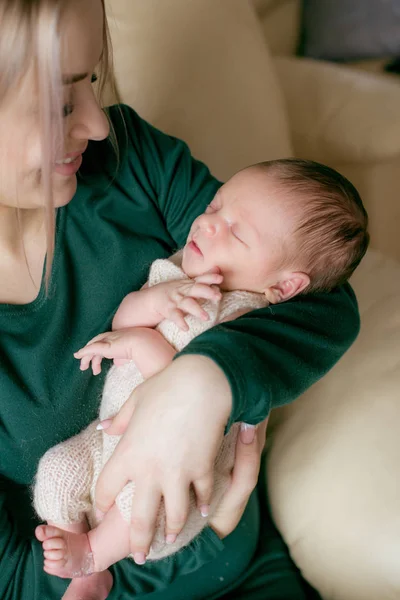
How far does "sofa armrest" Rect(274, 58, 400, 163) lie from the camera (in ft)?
5.14

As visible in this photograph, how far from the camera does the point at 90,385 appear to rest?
2.91 feet

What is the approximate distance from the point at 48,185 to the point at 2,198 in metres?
0.13

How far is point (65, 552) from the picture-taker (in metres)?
0.73

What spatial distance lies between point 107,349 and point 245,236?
23cm

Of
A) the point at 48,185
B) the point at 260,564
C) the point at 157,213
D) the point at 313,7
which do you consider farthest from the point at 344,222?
the point at 313,7

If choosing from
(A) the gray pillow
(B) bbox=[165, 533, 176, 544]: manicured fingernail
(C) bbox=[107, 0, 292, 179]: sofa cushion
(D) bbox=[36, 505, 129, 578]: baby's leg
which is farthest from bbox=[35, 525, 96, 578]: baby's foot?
(A) the gray pillow

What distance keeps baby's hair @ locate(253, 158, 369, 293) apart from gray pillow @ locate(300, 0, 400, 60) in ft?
3.84

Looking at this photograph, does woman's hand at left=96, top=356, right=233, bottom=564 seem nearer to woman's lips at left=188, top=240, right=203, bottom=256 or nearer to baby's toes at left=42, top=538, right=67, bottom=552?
baby's toes at left=42, top=538, right=67, bottom=552

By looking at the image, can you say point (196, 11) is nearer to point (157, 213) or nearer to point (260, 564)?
point (157, 213)

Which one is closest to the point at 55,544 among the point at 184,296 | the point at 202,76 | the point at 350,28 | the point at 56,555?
the point at 56,555

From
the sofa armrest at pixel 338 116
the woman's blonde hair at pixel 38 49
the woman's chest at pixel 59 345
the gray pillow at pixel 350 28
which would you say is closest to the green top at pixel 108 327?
the woman's chest at pixel 59 345

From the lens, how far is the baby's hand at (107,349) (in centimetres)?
78

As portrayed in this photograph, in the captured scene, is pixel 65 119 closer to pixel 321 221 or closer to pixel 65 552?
pixel 321 221

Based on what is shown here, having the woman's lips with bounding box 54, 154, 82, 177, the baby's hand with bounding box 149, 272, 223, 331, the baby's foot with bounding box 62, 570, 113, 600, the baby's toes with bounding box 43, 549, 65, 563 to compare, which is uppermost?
the woman's lips with bounding box 54, 154, 82, 177
